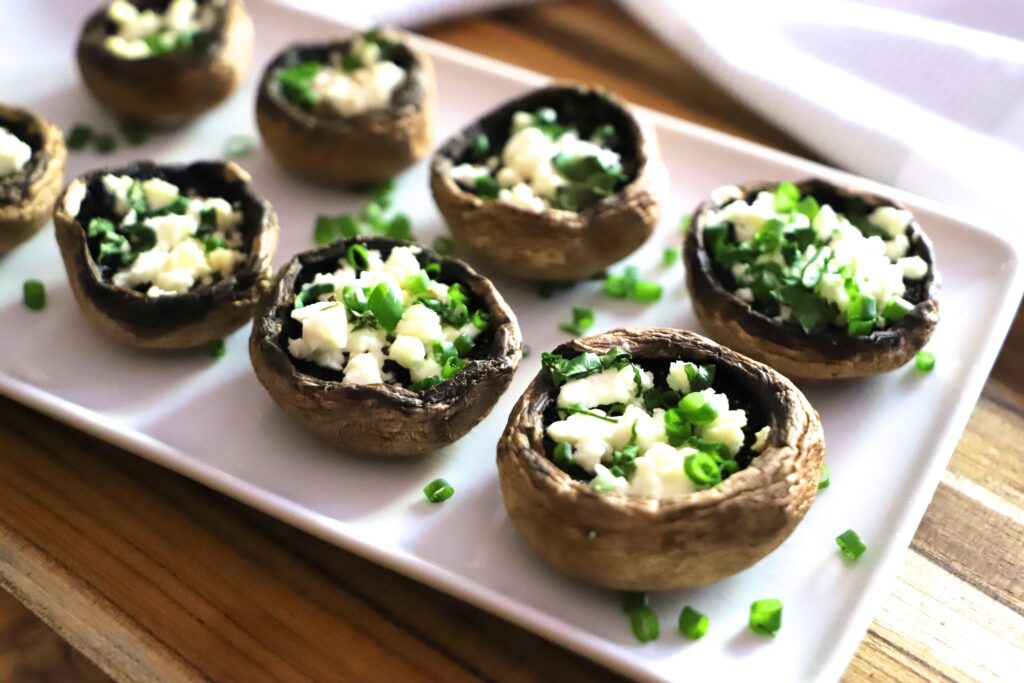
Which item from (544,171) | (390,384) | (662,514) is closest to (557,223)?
(544,171)

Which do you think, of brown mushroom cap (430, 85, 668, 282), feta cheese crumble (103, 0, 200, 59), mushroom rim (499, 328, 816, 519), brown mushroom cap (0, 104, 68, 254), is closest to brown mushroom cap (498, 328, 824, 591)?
mushroom rim (499, 328, 816, 519)

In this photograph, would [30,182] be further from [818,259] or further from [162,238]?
[818,259]

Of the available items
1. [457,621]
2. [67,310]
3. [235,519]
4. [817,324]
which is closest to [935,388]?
[817,324]

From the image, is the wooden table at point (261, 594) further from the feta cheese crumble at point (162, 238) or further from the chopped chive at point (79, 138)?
the chopped chive at point (79, 138)

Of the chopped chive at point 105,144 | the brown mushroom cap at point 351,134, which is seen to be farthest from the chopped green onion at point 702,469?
the chopped chive at point 105,144

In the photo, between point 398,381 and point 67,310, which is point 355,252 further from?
point 67,310

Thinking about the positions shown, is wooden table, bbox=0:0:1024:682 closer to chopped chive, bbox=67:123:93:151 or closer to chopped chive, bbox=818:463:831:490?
chopped chive, bbox=818:463:831:490
